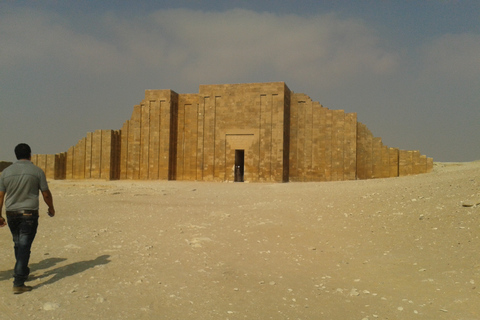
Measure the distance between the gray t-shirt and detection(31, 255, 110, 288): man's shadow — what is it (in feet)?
3.02

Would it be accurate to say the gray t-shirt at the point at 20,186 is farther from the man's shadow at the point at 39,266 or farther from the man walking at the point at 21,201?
the man's shadow at the point at 39,266

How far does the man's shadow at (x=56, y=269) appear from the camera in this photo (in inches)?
170

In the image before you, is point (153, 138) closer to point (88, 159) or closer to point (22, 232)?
point (88, 159)

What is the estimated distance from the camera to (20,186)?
13.8 ft

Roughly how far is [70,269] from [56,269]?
196mm

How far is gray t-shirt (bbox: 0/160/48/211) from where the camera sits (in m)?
4.16

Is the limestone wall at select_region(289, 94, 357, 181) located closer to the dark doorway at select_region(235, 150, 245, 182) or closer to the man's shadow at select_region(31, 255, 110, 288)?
the dark doorway at select_region(235, 150, 245, 182)

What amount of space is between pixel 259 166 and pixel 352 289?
17.7m

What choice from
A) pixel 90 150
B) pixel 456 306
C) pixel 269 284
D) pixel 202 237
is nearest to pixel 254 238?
pixel 202 237

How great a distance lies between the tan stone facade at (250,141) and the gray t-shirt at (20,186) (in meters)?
17.7

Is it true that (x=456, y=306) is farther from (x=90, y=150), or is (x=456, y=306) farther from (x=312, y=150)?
(x=90, y=150)

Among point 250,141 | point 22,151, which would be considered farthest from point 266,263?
point 250,141

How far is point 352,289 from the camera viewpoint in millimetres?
3996

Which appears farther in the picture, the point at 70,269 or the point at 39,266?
the point at 39,266
